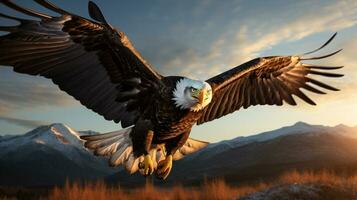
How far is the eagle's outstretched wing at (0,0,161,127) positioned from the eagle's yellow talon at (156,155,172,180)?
0.68m

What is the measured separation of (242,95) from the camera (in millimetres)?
7445

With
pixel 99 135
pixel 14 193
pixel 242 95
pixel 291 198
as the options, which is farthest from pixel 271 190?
pixel 14 193

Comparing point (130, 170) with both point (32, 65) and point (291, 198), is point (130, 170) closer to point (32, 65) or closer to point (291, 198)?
point (32, 65)

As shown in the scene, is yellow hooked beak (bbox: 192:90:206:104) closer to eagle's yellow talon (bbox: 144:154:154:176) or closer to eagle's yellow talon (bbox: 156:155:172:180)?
eagle's yellow talon (bbox: 144:154:154:176)

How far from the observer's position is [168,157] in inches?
221

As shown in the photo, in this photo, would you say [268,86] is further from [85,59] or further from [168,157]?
[85,59]

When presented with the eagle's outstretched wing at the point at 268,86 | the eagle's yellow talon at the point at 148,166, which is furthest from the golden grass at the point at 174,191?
the eagle's yellow talon at the point at 148,166

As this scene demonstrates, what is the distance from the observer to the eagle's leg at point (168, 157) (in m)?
5.45

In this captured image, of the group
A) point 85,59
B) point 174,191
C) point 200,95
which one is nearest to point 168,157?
point 200,95

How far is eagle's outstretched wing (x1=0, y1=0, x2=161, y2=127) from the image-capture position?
519cm

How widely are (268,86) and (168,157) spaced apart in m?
2.89

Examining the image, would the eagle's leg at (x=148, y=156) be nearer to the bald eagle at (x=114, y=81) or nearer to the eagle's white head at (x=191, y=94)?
the bald eagle at (x=114, y=81)

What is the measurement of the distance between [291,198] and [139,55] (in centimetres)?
602

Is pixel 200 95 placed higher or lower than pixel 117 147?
higher
